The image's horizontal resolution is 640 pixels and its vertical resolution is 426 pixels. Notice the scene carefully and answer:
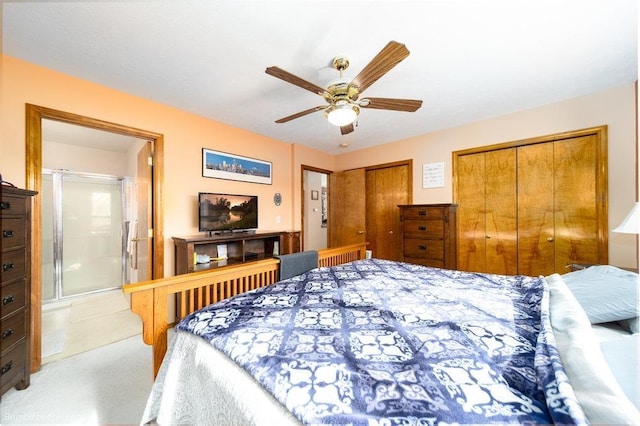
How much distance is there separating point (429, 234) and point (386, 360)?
2572mm

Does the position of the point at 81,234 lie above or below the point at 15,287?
above

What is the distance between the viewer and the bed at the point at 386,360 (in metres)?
0.63

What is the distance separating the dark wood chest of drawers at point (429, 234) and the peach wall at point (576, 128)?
0.44 metres

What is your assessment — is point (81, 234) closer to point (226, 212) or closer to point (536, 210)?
point (226, 212)

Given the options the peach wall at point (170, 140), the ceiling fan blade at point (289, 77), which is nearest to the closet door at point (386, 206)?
the peach wall at point (170, 140)

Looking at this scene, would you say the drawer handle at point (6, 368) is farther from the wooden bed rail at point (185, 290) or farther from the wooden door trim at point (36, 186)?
the wooden bed rail at point (185, 290)

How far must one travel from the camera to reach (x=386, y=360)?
849 mm

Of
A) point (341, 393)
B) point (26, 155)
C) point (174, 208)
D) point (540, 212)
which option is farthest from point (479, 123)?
point (26, 155)

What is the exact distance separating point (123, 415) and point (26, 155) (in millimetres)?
2075

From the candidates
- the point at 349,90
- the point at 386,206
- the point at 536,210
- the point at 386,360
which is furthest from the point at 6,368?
the point at 536,210

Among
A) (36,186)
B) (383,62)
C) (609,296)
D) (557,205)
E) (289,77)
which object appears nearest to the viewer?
(609,296)

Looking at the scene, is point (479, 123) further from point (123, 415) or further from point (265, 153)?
point (123, 415)

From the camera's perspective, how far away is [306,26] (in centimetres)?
151

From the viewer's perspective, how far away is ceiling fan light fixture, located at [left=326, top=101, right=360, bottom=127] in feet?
5.77
